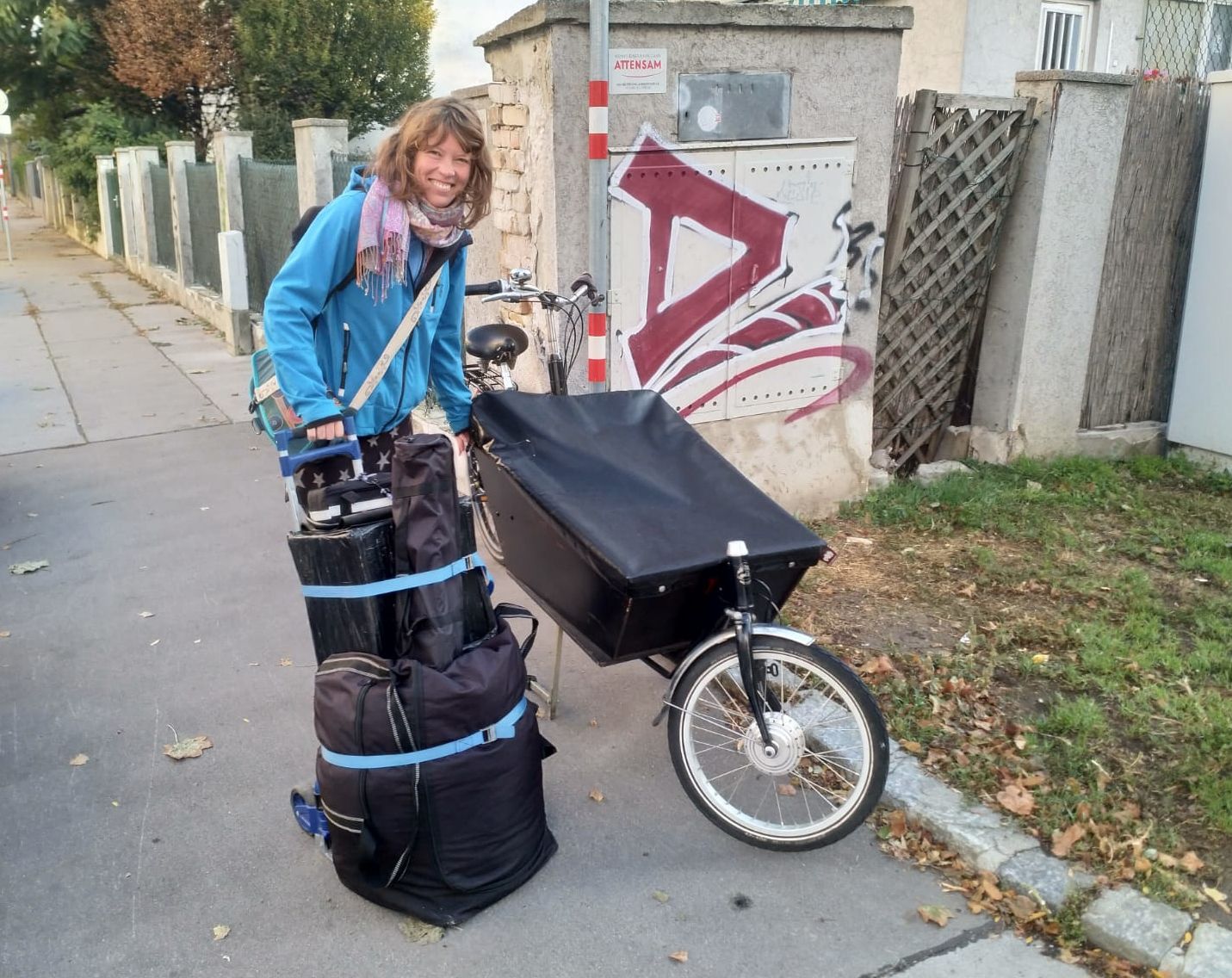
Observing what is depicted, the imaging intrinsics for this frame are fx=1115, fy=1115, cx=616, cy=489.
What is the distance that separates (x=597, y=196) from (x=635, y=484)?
6.56ft

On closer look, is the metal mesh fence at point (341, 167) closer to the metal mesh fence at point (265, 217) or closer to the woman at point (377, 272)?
the metal mesh fence at point (265, 217)

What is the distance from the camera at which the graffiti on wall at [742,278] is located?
5.02 meters

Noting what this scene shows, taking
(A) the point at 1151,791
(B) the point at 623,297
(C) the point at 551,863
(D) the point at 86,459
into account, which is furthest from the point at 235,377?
(A) the point at 1151,791

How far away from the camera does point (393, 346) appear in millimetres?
Result: 3197

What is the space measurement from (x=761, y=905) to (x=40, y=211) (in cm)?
3841

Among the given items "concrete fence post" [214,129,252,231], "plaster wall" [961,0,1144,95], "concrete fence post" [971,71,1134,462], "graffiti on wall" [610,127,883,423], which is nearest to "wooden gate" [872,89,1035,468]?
"concrete fence post" [971,71,1134,462]

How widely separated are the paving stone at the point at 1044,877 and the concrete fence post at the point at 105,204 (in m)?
19.2

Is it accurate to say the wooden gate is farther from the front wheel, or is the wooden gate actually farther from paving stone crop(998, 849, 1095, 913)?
paving stone crop(998, 849, 1095, 913)

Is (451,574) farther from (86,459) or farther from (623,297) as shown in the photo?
(86,459)

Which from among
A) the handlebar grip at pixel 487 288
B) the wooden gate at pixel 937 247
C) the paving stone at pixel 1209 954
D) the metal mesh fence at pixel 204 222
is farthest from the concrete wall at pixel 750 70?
the metal mesh fence at pixel 204 222

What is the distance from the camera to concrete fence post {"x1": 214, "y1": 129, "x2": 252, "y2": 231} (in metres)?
11.1

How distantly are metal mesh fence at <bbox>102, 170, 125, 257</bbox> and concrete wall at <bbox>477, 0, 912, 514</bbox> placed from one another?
51.0 feet

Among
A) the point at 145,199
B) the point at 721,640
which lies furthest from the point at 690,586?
the point at 145,199

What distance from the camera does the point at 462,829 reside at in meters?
2.83
